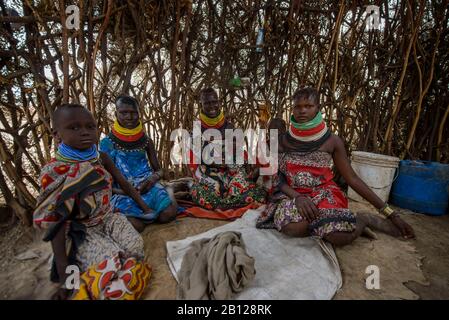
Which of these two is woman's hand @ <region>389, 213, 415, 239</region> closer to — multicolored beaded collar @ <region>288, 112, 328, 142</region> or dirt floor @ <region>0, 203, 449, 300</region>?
dirt floor @ <region>0, 203, 449, 300</region>

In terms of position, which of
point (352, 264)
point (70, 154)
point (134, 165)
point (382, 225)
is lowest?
point (352, 264)

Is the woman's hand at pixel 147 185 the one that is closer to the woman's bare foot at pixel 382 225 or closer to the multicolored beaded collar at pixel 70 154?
the multicolored beaded collar at pixel 70 154

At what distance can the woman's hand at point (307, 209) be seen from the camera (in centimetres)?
186

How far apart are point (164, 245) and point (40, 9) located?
2.54 metres

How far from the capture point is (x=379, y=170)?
2992 mm

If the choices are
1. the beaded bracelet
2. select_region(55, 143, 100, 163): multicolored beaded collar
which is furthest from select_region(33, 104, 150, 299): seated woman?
the beaded bracelet

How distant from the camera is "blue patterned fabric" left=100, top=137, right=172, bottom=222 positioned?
2277 millimetres

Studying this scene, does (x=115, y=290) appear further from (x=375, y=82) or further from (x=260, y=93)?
(x=375, y=82)

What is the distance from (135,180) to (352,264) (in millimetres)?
1958

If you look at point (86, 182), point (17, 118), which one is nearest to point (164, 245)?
point (86, 182)

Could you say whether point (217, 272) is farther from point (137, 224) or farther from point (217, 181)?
point (217, 181)

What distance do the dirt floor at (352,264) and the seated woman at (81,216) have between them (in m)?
0.21

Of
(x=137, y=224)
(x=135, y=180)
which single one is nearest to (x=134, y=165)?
(x=135, y=180)

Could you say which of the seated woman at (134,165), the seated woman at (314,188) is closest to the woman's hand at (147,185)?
the seated woman at (134,165)
